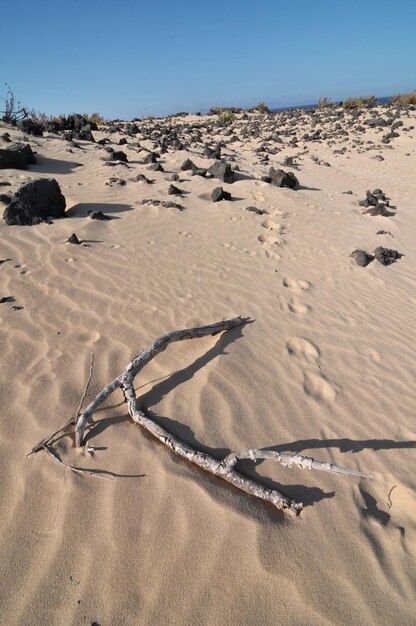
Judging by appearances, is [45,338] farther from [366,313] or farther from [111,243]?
[366,313]

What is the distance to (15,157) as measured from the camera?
7.03m

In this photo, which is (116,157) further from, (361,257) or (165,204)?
(361,257)

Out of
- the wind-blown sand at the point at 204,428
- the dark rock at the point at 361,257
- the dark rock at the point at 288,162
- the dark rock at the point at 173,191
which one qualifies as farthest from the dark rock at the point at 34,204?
the dark rock at the point at 288,162

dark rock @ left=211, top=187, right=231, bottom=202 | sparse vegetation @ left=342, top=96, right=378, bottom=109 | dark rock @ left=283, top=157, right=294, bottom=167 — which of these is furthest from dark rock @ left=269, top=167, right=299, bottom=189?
sparse vegetation @ left=342, top=96, right=378, bottom=109

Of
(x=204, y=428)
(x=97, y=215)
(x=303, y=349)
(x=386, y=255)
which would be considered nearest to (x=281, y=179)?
(x=386, y=255)

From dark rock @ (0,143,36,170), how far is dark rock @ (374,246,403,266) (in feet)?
22.5

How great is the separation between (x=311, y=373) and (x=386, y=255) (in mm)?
3557

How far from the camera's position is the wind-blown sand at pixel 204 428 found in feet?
5.01

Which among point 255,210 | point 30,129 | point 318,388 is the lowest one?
point 318,388

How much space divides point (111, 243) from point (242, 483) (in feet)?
12.1

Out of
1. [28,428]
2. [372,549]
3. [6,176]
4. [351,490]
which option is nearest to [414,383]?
[351,490]

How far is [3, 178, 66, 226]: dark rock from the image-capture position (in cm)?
483

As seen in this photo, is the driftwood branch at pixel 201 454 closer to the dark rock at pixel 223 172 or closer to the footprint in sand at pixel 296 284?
the footprint in sand at pixel 296 284

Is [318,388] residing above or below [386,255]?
below
